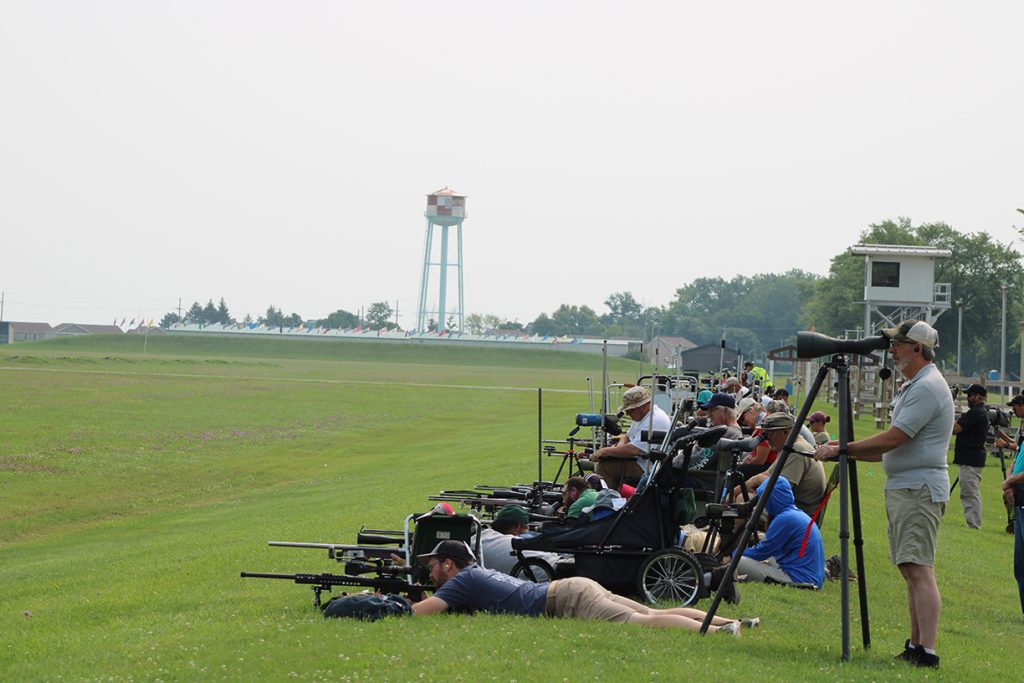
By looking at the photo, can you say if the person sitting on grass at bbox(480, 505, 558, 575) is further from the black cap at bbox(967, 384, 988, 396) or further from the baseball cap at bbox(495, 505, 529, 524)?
the black cap at bbox(967, 384, 988, 396)

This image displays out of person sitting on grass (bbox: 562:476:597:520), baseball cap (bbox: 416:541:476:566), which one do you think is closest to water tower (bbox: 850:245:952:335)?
person sitting on grass (bbox: 562:476:597:520)

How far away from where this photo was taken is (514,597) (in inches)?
348

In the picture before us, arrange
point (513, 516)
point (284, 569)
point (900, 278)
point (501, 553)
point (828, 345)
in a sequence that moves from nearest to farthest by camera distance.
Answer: point (828, 345)
point (501, 553)
point (513, 516)
point (284, 569)
point (900, 278)

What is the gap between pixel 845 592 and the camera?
788 centimetres

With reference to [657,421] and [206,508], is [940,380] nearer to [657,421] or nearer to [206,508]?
[657,421]

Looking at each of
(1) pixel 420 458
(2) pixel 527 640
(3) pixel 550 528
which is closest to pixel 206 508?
(1) pixel 420 458

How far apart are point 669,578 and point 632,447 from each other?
301cm

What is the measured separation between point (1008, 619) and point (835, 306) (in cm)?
10216

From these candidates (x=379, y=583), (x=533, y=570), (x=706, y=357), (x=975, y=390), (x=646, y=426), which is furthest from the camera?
(x=706, y=357)

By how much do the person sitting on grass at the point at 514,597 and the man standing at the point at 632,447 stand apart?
361cm

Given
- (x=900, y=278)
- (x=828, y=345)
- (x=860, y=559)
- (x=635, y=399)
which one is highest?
(x=900, y=278)

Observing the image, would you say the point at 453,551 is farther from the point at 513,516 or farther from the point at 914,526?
the point at 914,526

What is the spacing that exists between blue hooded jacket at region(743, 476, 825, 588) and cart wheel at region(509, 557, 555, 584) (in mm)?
2174

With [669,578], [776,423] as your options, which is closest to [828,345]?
[669,578]
